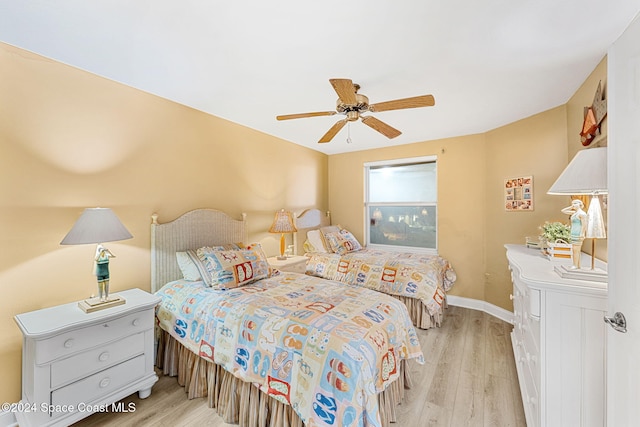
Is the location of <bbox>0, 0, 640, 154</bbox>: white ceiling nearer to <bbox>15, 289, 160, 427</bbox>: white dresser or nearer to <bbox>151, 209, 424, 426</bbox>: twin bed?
<bbox>151, 209, 424, 426</bbox>: twin bed

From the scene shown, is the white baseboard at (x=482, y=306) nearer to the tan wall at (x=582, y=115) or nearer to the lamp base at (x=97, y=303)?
the tan wall at (x=582, y=115)

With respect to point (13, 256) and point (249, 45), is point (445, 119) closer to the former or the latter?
point (249, 45)

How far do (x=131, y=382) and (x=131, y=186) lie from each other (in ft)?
4.93

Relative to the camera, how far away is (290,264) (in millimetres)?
3129

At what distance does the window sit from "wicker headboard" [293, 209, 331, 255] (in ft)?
2.85

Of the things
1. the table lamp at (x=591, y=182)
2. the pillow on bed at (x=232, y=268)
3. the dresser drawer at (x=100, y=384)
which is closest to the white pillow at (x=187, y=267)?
the pillow on bed at (x=232, y=268)

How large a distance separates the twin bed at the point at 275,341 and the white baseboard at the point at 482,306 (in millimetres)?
2004

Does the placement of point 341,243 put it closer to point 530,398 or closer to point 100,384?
point 530,398

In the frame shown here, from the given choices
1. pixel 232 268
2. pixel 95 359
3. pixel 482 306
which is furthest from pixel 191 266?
pixel 482 306

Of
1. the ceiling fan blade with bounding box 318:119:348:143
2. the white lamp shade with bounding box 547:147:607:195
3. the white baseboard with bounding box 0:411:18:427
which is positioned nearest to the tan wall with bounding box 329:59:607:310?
the white lamp shade with bounding box 547:147:607:195

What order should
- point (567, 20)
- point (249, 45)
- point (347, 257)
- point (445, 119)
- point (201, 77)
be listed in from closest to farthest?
point (567, 20)
point (249, 45)
point (201, 77)
point (445, 119)
point (347, 257)

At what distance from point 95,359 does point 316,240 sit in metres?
2.77

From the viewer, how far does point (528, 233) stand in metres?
3.07

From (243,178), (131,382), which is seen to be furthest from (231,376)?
(243,178)
